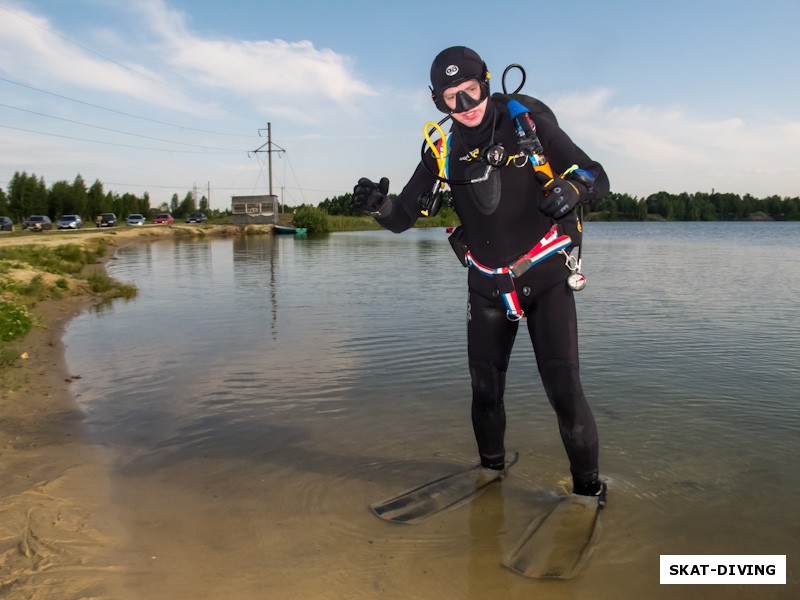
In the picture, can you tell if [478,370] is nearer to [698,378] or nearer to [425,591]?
[425,591]

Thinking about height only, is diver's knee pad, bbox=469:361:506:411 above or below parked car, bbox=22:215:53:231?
below

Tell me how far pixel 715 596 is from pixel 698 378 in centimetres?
444

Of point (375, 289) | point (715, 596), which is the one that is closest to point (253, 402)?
point (715, 596)

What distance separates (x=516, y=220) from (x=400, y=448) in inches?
91.2

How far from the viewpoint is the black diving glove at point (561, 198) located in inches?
140

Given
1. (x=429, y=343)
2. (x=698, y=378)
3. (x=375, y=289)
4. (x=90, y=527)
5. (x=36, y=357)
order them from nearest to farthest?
1. (x=90, y=527)
2. (x=698, y=378)
3. (x=36, y=357)
4. (x=429, y=343)
5. (x=375, y=289)

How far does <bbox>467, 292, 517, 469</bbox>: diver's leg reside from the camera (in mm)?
4141

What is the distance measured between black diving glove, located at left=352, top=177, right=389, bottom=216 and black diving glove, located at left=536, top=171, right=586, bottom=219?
1118 millimetres

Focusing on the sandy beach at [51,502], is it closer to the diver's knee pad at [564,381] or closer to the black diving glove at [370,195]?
→ the black diving glove at [370,195]

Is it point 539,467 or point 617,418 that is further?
point 617,418

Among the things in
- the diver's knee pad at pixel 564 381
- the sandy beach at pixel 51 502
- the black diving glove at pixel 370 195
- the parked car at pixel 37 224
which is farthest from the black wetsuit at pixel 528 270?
the parked car at pixel 37 224

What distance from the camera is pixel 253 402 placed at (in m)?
6.67

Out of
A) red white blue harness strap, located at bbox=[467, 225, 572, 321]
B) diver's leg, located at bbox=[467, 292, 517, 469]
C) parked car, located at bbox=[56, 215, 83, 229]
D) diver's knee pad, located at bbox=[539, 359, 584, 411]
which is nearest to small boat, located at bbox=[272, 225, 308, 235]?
parked car, located at bbox=[56, 215, 83, 229]

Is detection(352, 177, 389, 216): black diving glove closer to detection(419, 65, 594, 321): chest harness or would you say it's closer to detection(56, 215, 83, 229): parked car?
detection(419, 65, 594, 321): chest harness
